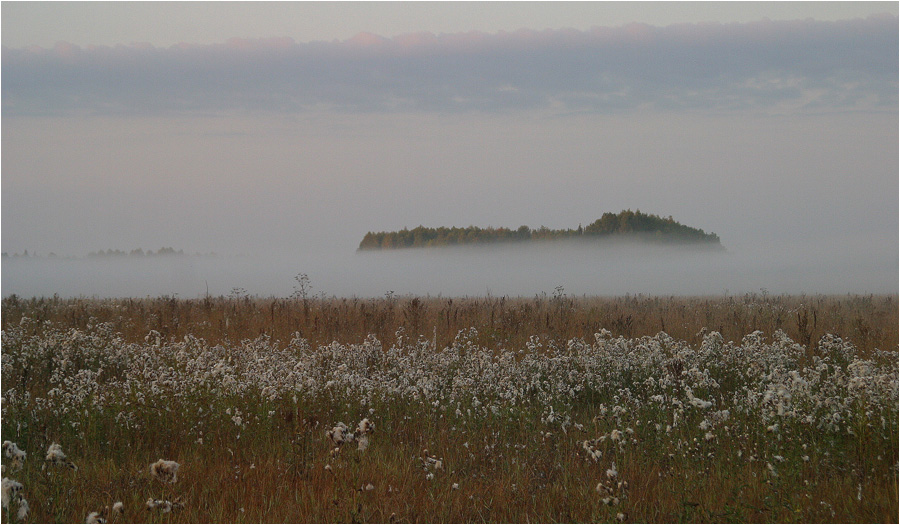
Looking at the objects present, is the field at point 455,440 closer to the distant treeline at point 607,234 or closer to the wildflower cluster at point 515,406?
the wildflower cluster at point 515,406

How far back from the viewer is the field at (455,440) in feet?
13.4

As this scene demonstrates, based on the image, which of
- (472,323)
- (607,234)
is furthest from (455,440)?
(607,234)

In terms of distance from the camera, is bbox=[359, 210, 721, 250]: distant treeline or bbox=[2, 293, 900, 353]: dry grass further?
bbox=[359, 210, 721, 250]: distant treeline

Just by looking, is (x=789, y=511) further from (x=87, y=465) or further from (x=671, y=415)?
(x=87, y=465)

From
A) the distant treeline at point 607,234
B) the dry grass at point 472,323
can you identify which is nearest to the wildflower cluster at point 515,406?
the dry grass at point 472,323

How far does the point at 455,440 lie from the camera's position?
5574 mm

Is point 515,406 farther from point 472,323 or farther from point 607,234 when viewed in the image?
point 607,234

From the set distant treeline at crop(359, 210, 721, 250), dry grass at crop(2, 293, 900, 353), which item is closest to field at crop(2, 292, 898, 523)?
dry grass at crop(2, 293, 900, 353)

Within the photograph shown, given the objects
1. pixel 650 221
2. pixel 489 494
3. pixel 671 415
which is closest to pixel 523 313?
pixel 671 415

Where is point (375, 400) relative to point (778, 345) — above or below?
below

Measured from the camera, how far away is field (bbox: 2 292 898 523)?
407 centimetres

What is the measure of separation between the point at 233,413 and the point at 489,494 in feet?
9.59

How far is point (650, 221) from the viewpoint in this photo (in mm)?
54250

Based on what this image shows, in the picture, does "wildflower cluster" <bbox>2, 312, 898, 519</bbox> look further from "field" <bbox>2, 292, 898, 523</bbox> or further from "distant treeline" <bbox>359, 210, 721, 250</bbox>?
"distant treeline" <bbox>359, 210, 721, 250</bbox>
